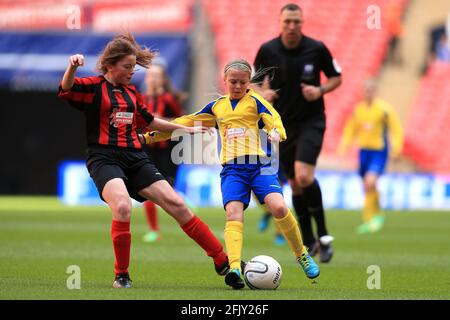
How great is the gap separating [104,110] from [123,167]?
46cm

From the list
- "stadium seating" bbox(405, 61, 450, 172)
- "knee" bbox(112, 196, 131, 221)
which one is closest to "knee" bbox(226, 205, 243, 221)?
"knee" bbox(112, 196, 131, 221)

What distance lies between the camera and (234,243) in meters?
7.95

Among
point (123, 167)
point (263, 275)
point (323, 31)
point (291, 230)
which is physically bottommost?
point (263, 275)

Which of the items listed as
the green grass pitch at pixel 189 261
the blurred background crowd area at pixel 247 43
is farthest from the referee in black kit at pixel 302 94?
the blurred background crowd area at pixel 247 43

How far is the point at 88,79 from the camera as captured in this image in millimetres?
7988

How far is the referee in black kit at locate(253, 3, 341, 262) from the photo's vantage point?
10.7 m

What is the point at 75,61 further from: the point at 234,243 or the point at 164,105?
the point at 164,105

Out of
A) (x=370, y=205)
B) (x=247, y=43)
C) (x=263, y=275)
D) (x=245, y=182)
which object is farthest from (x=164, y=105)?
(x=247, y=43)

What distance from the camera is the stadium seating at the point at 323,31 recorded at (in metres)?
26.1

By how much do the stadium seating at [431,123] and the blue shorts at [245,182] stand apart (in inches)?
670

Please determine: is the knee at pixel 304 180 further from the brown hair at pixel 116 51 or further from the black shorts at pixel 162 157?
the black shorts at pixel 162 157

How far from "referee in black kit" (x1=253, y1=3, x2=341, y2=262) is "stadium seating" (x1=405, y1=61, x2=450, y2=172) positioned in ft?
47.1

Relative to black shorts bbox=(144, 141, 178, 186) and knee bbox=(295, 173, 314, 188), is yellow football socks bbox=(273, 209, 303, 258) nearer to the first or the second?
knee bbox=(295, 173, 314, 188)
